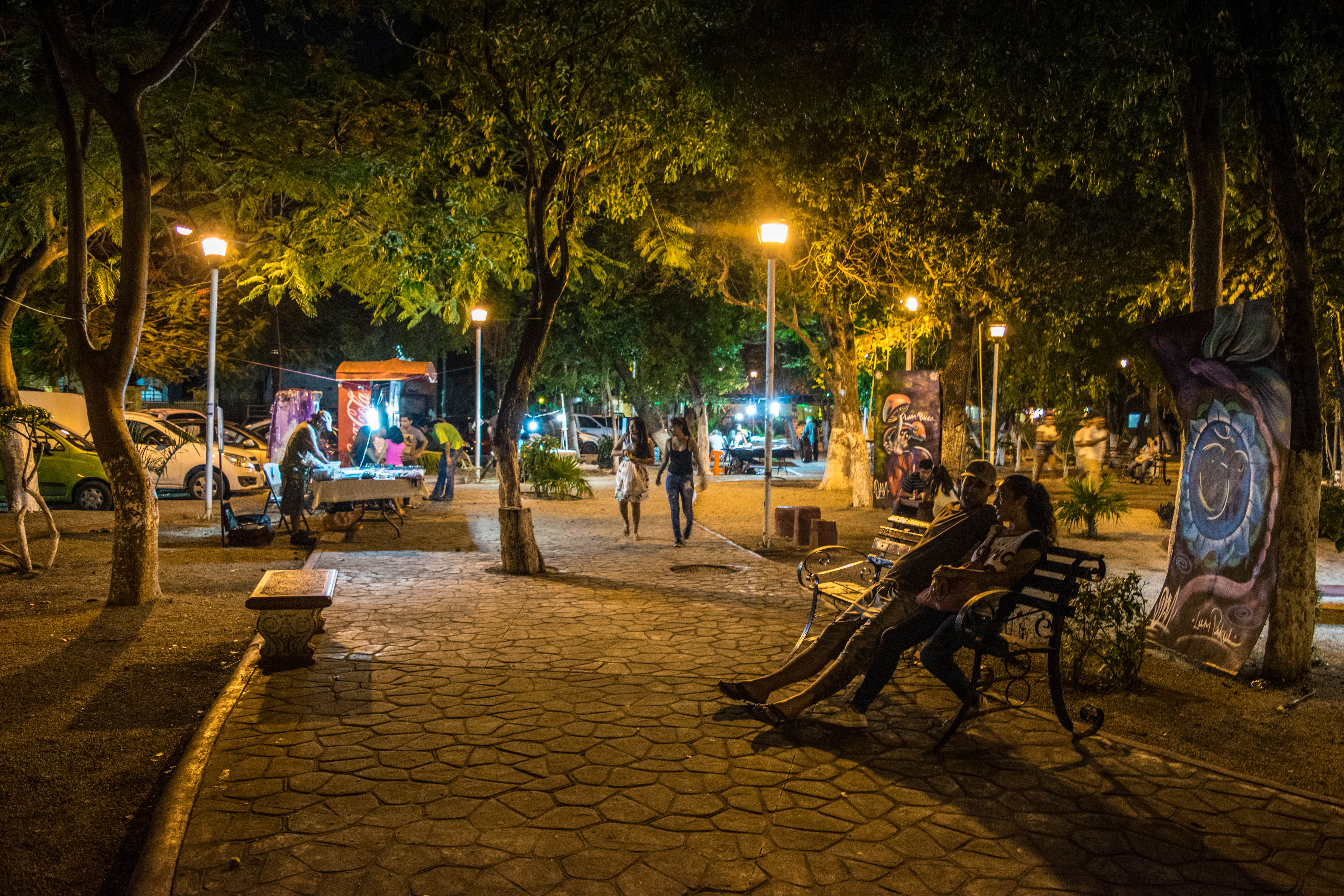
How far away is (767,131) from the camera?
415 inches

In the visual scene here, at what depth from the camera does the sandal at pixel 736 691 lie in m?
5.33

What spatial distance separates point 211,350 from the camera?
14.6 metres

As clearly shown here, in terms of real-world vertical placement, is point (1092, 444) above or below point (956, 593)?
above

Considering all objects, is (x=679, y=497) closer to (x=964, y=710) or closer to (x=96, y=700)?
(x=96, y=700)

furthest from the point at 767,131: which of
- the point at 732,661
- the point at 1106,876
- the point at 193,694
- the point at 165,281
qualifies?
the point at 165,281

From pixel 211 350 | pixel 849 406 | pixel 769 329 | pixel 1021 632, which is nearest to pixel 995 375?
pixel 849 406

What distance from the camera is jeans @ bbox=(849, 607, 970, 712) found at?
5109 mm

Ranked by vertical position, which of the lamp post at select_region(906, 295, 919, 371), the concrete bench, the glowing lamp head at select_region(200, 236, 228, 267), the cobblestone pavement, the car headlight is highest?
the glowing lamp head at select_region(200, 236, 228, 267)

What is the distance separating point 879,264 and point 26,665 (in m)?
14.4

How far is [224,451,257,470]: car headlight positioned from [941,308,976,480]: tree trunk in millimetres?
13444

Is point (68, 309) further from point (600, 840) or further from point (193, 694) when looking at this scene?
point (600, 840)

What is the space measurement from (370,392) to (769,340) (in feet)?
43.9

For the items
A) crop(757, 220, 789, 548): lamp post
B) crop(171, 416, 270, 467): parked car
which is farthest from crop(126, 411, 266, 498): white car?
crop(757, 220, 789, 548): lamp post

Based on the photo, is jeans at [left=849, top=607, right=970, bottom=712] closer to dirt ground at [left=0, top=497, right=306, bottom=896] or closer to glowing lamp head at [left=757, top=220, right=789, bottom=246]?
dirt ground at [left=0, top=497, right=306, bottom=896]
